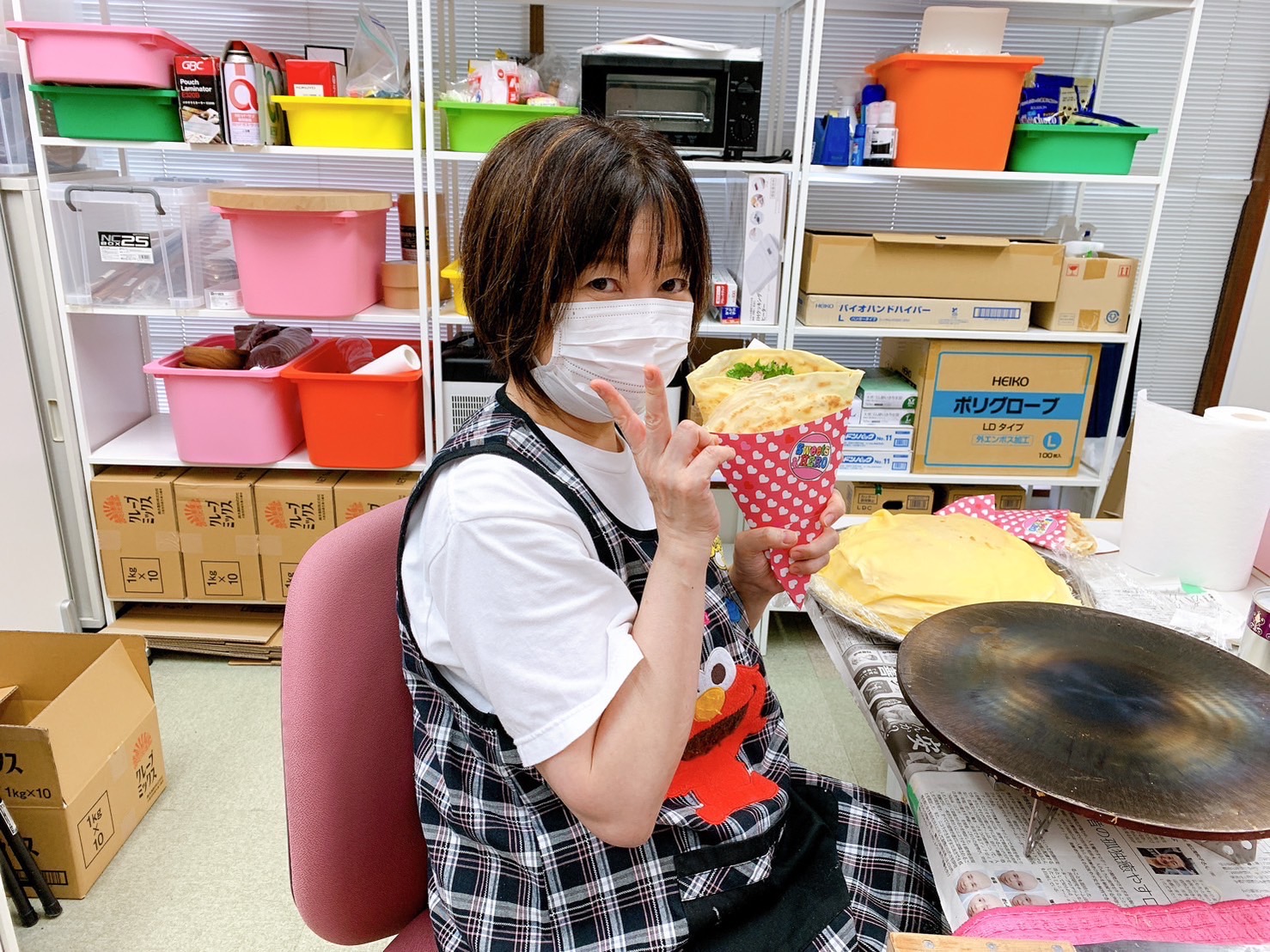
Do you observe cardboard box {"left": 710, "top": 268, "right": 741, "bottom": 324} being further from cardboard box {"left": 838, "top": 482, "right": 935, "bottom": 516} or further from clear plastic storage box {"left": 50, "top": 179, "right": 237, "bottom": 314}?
clear plastic storage box {"left": 50, "top": 179, "right": 237, "bottom": 314}

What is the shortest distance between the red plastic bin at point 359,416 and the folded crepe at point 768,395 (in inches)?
62.2

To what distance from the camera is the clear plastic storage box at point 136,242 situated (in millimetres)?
2547

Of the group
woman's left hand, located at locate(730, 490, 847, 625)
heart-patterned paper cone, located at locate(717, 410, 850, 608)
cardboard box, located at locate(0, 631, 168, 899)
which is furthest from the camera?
cardboard box, located at locate(0, 631, 168, 899)

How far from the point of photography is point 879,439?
2791mm

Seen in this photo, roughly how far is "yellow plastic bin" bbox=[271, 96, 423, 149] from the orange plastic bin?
1392 millimetres

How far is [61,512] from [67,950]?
1.44m

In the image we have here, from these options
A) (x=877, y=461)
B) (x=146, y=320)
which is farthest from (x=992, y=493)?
(x=146, y=320)

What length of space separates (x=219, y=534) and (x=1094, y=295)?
274 cm

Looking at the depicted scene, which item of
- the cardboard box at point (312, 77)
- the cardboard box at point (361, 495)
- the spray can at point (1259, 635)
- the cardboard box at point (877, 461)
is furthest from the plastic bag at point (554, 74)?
the spray can at point (1259, 635)

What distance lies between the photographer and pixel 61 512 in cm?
275

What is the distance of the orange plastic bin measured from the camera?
2.46 meters

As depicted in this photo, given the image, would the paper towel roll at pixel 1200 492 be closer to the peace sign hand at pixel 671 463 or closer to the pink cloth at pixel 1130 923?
the pink cloth at pixel 1130 923

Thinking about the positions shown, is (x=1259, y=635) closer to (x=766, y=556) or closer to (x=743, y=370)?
(x=766, y=556)

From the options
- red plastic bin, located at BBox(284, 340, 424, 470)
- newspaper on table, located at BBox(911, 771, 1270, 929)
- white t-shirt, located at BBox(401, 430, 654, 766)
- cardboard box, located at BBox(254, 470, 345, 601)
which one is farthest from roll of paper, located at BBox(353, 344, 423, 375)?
newspaper on table, located at BBox(911, 771, 1270, 929)
